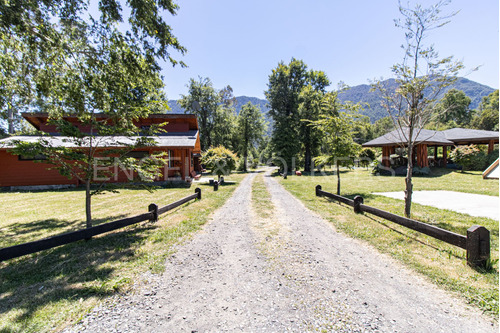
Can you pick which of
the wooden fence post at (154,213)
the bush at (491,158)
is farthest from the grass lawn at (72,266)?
the bush at (491,158)

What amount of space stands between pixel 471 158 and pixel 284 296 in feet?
89.8

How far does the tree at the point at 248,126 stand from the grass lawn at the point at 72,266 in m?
35.0

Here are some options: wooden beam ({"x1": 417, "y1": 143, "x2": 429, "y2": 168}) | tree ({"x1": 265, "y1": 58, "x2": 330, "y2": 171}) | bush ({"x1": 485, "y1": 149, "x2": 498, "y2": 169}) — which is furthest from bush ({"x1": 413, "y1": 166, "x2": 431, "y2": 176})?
tree ({"x1": 265, "y1": 58, "x2": 330, "y2": 171})

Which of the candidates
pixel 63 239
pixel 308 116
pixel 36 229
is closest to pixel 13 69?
pixel 36 229

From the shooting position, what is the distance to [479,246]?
3.54 m

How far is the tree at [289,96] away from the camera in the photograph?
29516 millimetres

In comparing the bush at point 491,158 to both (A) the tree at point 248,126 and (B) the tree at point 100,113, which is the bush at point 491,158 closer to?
(B) the tree at point 100,113

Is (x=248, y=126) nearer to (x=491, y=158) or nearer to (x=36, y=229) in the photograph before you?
(x=491, y=158)

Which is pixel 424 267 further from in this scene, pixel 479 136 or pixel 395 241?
pixel 479 136

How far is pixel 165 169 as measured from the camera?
55.0 ft

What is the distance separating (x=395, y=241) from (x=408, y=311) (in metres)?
2.68

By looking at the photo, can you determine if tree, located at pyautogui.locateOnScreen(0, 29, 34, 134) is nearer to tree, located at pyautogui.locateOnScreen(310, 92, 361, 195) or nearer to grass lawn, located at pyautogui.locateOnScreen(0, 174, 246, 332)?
grass lawn, located at pyautogui.locateOnScreen(0, 174, 246, 332)

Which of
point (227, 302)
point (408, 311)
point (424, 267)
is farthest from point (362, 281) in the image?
point (227, 302)

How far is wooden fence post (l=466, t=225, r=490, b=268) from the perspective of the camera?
3.53 meters
